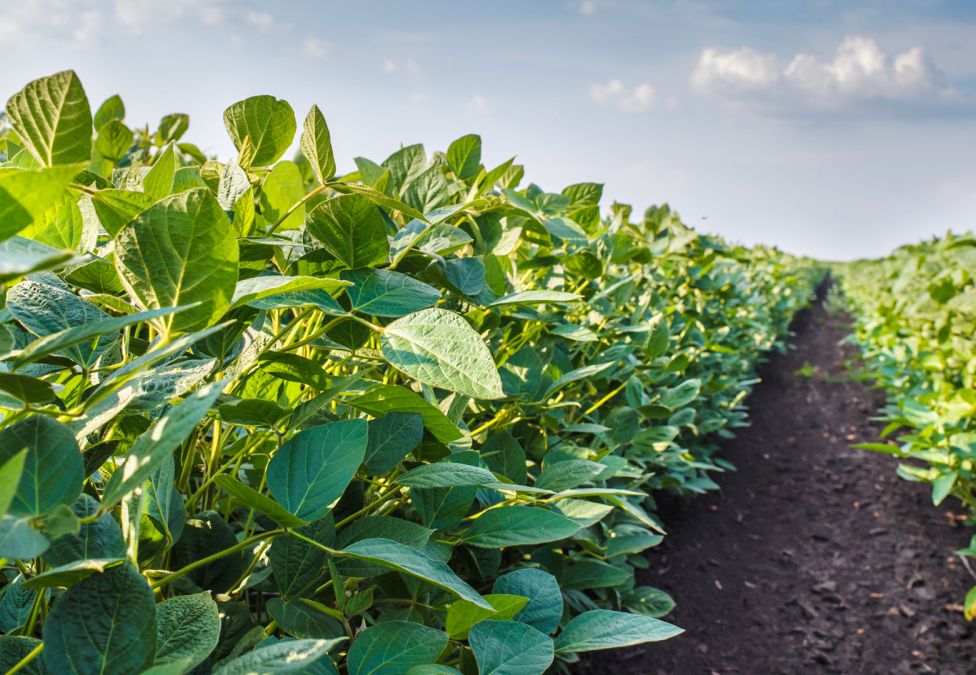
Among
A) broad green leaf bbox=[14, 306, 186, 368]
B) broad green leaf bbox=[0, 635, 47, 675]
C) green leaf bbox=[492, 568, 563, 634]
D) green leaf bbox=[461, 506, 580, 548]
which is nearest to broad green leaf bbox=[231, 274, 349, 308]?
broad green leaf bbox=[14, 306, 186, 368]

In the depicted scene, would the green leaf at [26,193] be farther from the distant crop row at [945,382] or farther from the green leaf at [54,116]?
the distant crop row at [945,382]

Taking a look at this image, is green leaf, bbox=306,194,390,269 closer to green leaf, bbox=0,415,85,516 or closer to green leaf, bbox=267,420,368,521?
green leaf, bbox=267,420,368,521

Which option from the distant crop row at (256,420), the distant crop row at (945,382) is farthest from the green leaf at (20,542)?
the distant crop row at (945,382)

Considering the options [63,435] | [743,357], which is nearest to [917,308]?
[743,357]

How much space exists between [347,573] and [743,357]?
582 centimetres

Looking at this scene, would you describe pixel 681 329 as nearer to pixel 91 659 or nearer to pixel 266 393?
pixel 266 393

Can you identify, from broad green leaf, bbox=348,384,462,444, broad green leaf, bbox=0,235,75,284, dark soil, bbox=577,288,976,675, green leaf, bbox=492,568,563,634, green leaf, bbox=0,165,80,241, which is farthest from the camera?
dark soil, bbox=577,288,976,675

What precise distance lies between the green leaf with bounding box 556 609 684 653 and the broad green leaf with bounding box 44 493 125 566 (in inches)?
22.0

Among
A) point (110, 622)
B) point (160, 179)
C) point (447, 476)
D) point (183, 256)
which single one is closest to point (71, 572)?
point (110, 622)

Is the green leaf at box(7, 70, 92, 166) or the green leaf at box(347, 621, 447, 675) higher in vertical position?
the green leaf at box(7, 70, 92, 166)

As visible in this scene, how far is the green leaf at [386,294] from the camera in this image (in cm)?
88

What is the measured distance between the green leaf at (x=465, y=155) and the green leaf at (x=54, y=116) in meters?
0.94

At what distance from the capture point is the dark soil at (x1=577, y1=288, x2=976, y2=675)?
3260 mm

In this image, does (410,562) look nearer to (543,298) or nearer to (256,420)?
(256,420)
